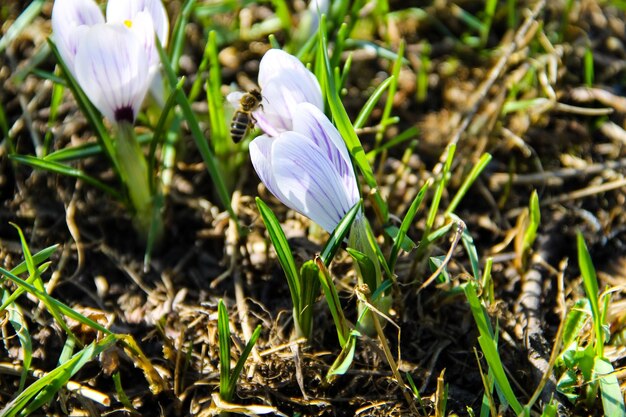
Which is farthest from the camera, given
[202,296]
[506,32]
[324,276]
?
[506,32]

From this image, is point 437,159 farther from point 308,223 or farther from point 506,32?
point 506,32

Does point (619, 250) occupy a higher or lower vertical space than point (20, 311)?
lower

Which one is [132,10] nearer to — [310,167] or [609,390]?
[310,167]

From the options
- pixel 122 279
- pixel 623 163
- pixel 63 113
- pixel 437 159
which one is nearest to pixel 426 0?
pixel 437 159

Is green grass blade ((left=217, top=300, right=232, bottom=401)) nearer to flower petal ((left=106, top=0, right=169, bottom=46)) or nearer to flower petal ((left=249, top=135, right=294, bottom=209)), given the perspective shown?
flower petal ((left=249, top=135, right=294, bottom=209))

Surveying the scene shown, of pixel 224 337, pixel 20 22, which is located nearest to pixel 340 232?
pixel 224 337

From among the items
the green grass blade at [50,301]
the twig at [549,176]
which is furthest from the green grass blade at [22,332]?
the twig at [549,176]
